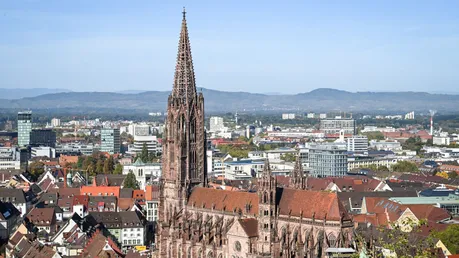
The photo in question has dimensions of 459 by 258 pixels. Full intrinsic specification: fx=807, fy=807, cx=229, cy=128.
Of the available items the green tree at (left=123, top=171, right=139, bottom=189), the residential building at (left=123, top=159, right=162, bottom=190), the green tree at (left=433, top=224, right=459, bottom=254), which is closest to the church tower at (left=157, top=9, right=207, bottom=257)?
the green tree at (left=433, top=224, right=459, bottom=254)

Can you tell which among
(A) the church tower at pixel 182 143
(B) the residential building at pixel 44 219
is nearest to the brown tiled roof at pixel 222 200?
(A) the church tower at pixel 182 143

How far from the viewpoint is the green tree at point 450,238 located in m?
83.8

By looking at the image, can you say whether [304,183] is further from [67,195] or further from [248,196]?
[67,195]

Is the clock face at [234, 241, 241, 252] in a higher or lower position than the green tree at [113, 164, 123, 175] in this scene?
higher

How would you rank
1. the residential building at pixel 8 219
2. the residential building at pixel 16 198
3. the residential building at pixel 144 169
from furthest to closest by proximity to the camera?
the residential building at pixel 144 169 → the residential building at pixel 16 198 → the residential building at pixel 8 219

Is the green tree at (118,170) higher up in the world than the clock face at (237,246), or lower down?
lower down

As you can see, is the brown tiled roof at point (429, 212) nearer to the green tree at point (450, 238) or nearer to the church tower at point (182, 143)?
the green tree at point (450, 238)

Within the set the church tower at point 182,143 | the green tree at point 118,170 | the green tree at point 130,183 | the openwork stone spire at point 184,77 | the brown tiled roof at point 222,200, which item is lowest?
the green tree at point 118,170

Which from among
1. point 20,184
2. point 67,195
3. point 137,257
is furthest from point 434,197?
point 20,184

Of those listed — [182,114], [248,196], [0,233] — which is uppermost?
[182,114]

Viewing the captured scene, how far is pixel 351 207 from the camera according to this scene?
4663 inches

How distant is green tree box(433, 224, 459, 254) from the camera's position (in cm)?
8381

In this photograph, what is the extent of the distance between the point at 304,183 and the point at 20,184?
3131 inches

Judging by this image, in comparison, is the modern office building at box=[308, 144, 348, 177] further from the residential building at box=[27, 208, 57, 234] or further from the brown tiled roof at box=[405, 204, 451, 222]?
the residential building at box=[27, 208, 57, 234]
